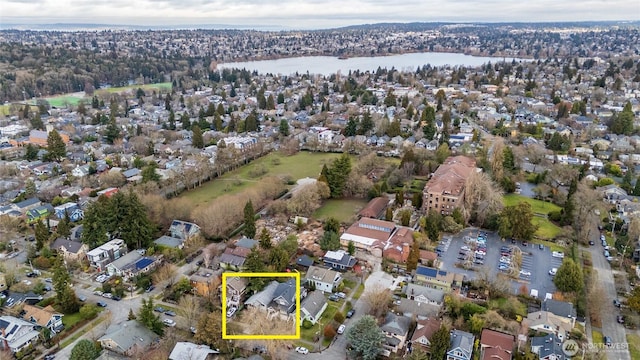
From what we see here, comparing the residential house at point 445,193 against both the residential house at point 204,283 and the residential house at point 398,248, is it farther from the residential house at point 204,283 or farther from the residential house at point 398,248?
the residential house at point 204,283

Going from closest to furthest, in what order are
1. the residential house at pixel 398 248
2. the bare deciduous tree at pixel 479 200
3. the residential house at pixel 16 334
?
the residential house at pixel 16 334 < the residential house at pixel 398 248 < the bare deciduous tree at pixel 479 200

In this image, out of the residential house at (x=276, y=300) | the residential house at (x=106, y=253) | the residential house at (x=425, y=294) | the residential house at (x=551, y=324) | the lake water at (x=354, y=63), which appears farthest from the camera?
the lake water at (x=354, y=63)

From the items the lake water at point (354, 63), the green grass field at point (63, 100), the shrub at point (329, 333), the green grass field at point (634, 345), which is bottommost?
the lake water at point (354, 63)

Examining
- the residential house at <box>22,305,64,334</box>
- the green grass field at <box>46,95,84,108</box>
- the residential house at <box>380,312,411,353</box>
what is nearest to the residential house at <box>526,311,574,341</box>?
the residential house at <box>380,312,411,353</box>

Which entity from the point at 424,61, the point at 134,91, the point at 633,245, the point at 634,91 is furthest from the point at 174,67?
the point at 633,245

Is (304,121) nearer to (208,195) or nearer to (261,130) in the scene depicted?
(261,130)

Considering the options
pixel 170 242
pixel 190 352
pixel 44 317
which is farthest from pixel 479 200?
pixel 44 317

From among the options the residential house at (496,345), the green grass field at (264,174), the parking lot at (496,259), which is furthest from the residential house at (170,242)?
the residential house at (496,345)
